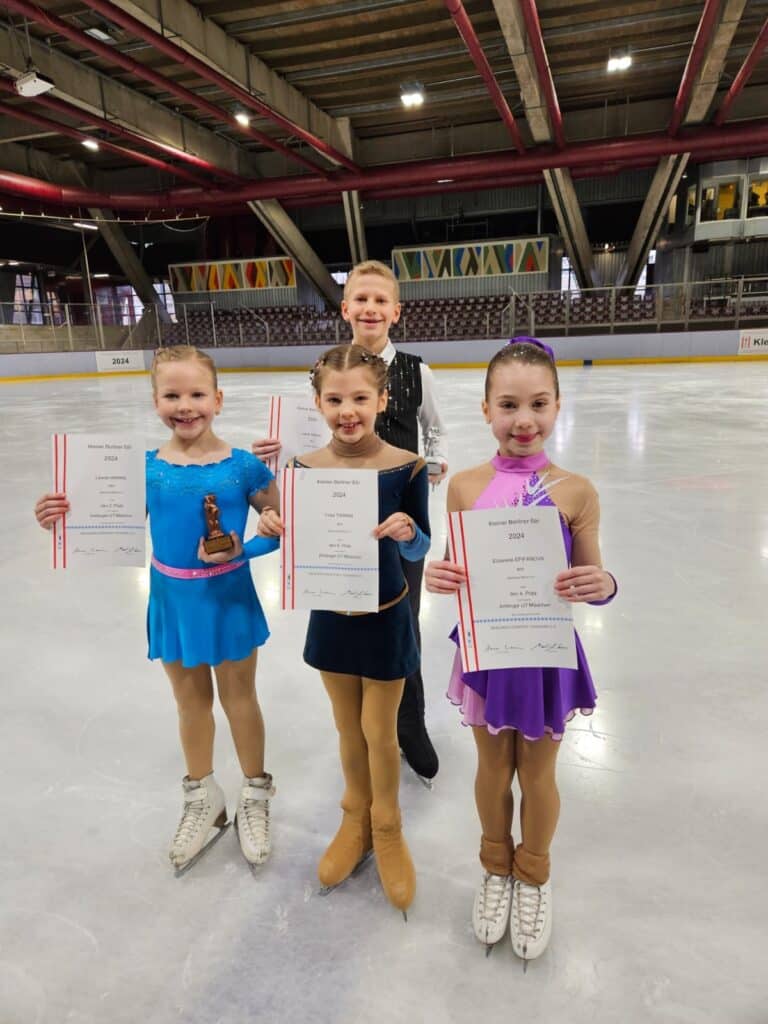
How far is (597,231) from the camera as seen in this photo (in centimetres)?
1934

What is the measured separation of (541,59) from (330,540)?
1197 centimetres

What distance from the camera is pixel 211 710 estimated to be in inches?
58.8

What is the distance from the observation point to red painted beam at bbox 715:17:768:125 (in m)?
9.57

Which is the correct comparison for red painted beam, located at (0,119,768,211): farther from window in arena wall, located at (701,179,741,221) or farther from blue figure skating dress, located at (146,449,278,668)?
blue figure skating dress, located at (146,449,278,668)

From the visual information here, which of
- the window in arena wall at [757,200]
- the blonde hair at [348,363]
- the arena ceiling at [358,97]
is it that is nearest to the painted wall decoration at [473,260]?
the arena ceiling at [358,97]

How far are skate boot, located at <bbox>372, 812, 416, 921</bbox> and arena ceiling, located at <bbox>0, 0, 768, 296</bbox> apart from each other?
943cm

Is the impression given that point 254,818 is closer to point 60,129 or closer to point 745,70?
point 745,70

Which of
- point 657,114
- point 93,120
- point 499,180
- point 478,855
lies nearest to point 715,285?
point 657,114

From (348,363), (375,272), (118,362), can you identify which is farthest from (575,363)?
(348,363)

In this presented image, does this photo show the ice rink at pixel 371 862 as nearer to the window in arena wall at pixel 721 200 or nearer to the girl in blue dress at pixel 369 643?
the girl in blue dress at pixel 369 643

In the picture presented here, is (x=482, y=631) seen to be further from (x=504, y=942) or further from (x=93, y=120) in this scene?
(x=93, y=120)

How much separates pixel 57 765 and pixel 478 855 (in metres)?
1.19

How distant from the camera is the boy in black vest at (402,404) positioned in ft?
5.00

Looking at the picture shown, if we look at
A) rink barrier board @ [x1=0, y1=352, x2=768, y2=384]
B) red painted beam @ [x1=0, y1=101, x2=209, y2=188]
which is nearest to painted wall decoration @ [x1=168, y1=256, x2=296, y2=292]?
rink barrier board @ [x1=0, y1=352, x2=768, y2=384]
